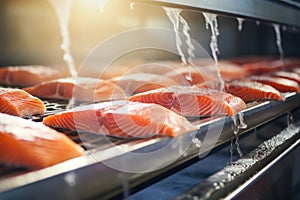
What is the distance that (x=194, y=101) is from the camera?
5.99 feet

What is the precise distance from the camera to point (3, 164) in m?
1.06

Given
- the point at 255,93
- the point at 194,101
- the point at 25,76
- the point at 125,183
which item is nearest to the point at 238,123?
the point at 194,101

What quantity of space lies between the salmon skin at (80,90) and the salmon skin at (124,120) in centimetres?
74

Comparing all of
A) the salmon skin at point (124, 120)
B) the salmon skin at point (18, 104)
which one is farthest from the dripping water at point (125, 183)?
the salmon skin at point (18, 104)

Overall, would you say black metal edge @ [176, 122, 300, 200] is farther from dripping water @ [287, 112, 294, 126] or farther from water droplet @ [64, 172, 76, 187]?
water droplet @ [64, 172, 76, 187]

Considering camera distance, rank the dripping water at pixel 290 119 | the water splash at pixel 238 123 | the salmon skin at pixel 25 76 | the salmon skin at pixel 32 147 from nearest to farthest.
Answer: the salmon skin at pixel 32 147
the water splash at pixel 238 123
the dripping water at pixel 290 119
the salmon skin at pixel 25 76

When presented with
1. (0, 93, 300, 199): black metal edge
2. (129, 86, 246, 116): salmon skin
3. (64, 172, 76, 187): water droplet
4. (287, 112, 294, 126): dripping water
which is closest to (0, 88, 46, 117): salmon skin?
(129, 86, 246, 116): salmon skin

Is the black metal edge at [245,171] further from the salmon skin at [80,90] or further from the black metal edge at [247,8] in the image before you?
the salmon skin at [80,90]

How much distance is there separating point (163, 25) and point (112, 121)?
11.7 feet

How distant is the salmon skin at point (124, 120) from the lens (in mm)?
1378

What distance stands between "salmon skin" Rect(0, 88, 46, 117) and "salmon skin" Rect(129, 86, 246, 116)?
0.47m

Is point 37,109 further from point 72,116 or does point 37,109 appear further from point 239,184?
point 239,184

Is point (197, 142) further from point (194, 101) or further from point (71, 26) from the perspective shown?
point (71, 26)

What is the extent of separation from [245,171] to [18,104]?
1040 mm
